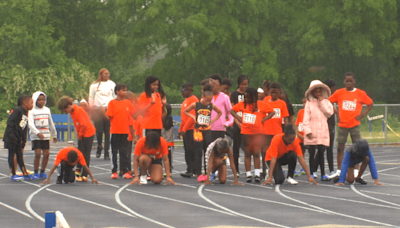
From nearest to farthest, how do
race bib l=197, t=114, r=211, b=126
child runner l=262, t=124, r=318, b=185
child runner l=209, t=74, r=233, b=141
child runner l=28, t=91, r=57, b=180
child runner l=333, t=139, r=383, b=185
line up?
child runner l=333, t=139, r=383, b=185, child runner l=262, t=124, r=318, b=185, race bib l=197, t=114, r=211, b=126, child runner l=209, t=74, r=233, b=141, child runner l=28, t=91, r=57, b=180

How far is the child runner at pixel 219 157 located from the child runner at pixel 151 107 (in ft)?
3.67

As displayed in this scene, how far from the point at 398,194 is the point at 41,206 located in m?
5.19

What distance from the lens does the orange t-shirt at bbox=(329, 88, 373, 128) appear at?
12.8 metres

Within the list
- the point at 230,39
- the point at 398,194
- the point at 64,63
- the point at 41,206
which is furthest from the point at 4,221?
the point at 64,63

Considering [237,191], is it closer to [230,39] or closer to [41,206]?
[41,206]

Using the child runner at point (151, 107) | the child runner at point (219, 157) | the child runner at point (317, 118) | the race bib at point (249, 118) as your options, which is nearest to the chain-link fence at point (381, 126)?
the child runner at point (317, 118)

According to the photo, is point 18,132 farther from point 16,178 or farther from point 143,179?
point 143,179

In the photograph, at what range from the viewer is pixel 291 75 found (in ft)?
130

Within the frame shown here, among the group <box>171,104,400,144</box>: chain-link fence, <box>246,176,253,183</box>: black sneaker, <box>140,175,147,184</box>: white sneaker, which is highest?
<box>171,104,400,144</box>: chain-link fence

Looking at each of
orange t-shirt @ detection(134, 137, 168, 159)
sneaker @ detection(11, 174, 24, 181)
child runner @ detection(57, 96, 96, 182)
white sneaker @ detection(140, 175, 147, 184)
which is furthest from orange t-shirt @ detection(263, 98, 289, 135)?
sneaker @ detection(11, 174, 24, 181)

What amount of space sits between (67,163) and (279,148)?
11.6ft

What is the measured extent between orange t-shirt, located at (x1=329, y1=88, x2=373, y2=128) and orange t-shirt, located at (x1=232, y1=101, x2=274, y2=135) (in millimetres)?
1489

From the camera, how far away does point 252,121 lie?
12.2 meters

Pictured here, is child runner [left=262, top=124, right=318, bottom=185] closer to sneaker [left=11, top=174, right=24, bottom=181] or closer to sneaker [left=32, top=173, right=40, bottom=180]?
sneaker [left=32, top=173, right=40, bottom=180]
